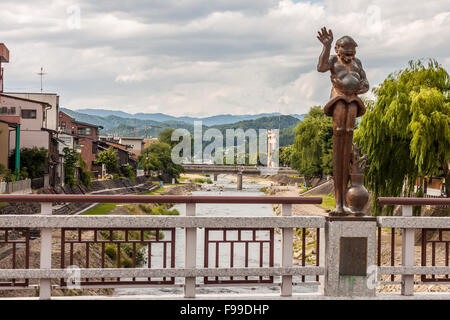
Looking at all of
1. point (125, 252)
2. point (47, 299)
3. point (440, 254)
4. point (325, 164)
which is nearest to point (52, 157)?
point (125, 252)

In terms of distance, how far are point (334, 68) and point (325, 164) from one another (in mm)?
43025

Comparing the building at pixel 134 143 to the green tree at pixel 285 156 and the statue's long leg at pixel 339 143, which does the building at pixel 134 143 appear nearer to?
the green tree at pixel 285 156

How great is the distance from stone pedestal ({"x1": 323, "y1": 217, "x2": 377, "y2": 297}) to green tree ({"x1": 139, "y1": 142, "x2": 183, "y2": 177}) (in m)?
76.1

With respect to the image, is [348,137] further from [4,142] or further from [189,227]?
[4,142]

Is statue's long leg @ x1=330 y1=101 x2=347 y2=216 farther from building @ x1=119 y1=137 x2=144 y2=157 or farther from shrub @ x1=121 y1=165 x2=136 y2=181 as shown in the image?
building @ x1=119 y1=137 x2=144 y2=157

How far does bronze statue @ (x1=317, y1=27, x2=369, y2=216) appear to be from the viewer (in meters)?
5.91

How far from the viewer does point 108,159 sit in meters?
61.6

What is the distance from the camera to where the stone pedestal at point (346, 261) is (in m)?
5.66

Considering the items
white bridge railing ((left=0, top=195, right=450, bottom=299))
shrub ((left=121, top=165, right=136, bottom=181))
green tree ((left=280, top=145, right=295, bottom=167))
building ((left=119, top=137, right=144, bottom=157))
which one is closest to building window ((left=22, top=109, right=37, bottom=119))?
shrub ((left=121, top=165, right=136, bottom=181))

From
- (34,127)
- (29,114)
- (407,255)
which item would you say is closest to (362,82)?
(407,255)

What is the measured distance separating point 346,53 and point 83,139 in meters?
58.0
